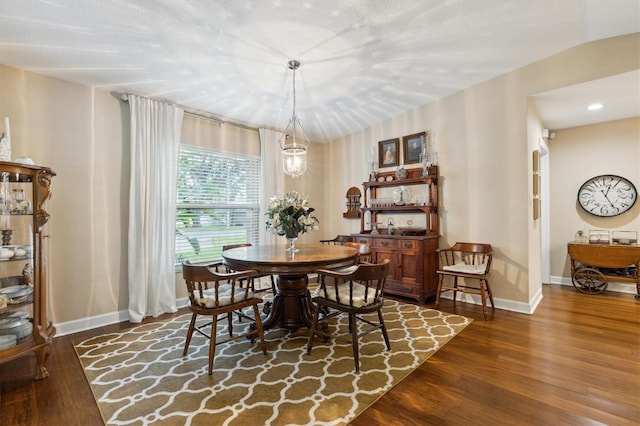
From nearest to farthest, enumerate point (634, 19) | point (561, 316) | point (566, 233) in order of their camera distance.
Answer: point (634, 19)
point (561, 316)
point (566, 233)

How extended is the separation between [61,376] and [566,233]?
Result: 6.63m

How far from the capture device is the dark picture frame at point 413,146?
435cm

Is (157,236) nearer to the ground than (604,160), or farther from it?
nearer to the ground

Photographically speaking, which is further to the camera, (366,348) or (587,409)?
(366,348)

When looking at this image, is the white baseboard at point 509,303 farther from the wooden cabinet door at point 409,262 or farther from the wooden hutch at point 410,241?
the wooden cabinet door at point 409,262

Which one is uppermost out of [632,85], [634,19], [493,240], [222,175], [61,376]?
[634,19]

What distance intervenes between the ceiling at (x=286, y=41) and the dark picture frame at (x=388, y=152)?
109 centimetres

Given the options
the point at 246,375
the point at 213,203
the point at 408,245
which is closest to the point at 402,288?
the point at 408,245

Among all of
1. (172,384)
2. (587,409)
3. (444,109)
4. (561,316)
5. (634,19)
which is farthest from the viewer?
(444,109)

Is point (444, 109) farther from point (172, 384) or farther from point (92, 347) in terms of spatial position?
point (92, 347)

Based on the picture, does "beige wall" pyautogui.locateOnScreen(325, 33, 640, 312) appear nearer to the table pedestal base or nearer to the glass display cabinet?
the table pedestal base

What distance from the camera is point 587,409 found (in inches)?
69.6

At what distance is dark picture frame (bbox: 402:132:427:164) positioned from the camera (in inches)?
171

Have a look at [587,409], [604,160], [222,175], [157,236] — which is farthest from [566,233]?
[157,236]
